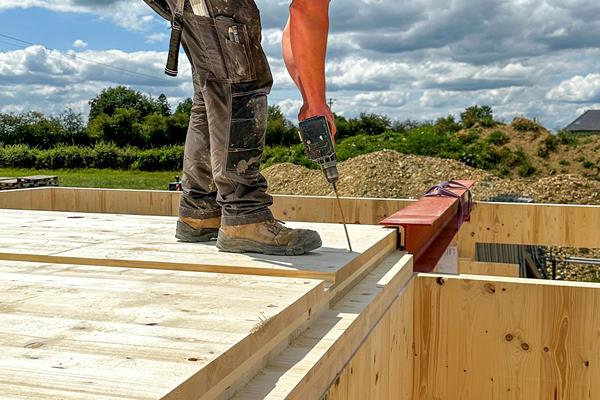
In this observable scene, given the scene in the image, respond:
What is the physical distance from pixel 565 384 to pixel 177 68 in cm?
217

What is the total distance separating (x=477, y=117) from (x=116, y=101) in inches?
1300

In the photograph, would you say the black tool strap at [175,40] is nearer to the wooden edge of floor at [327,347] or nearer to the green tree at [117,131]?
the wooden edge of floor at [327,347]

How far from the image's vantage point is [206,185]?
2.96 meters

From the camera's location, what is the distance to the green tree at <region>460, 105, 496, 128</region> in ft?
74.7

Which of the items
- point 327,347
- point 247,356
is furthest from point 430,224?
point 247,356

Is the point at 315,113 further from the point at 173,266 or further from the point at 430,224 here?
the point at 430,224

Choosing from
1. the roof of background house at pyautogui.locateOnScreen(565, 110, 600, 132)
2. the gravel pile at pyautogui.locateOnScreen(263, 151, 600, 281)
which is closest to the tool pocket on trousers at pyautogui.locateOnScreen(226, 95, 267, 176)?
the gravel pile at pyautogui.locateOnScreen(263, 151, 600, 281)

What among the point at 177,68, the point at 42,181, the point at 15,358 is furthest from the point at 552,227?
the point at 42,181

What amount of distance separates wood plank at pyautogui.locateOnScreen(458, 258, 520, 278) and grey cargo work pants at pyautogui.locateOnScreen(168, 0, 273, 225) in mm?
3619

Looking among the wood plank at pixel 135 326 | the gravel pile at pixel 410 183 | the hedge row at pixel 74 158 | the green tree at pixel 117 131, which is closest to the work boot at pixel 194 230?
the wood plank at pixel 135 326

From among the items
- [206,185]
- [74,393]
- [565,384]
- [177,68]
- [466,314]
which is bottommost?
[565,384]

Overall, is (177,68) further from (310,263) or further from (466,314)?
(466,314)

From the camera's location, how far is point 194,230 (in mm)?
2914

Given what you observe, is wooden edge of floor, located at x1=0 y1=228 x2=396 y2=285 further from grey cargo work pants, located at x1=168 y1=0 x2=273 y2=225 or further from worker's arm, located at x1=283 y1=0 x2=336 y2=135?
worker's arm, located at x1=283 y1=0 x2=336 y2=135
